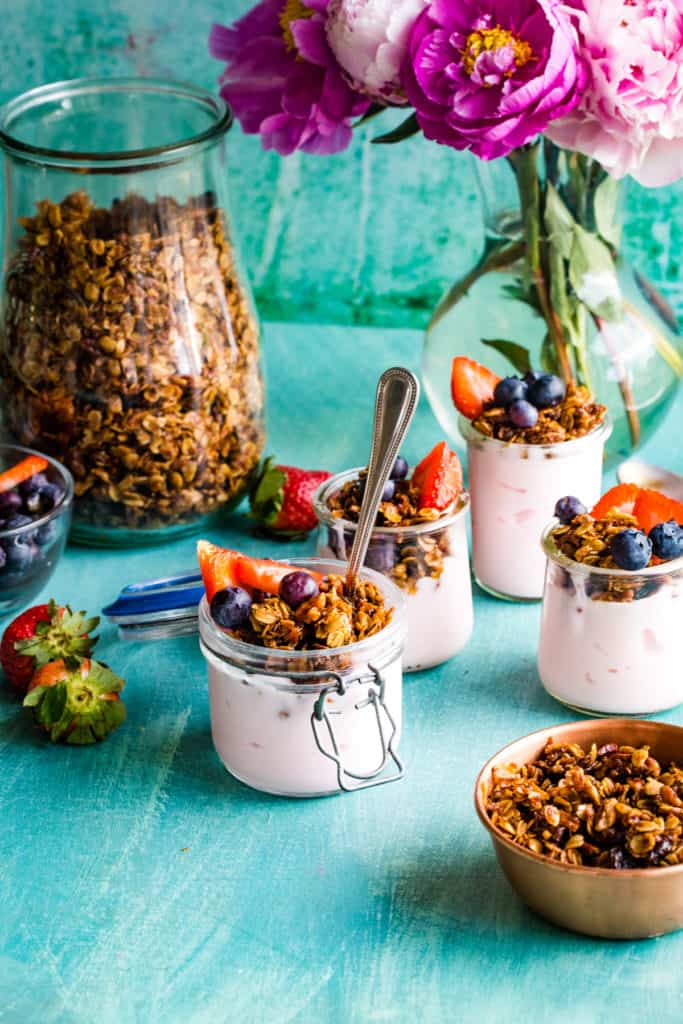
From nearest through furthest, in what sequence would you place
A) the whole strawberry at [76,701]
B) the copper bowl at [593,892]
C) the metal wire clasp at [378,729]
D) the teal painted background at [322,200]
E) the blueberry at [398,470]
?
the copper bowl at [593,892] → the metal wire clasp at [378,729] → the whole strawberry at [76,701] → the blueberry at [398,470] → the teal painted background at [322,200]

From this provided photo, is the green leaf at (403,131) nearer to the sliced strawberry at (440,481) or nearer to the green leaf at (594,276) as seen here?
the green leaf at (594,276)

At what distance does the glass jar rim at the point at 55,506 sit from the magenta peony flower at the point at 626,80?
0.57 m

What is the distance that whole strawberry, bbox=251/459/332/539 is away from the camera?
59.9 inches

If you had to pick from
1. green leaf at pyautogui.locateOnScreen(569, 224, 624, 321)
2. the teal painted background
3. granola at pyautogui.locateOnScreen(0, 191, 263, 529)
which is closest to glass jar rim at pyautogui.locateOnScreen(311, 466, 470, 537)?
granola at pyautogui.locateOnScreen(0, 191, 263, 529)

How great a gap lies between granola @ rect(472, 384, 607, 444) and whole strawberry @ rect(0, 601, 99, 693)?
1.38 feet

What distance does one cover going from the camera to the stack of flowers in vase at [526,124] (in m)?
1.25

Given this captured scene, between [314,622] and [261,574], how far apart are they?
0.07 metres

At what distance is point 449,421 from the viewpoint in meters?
1.61

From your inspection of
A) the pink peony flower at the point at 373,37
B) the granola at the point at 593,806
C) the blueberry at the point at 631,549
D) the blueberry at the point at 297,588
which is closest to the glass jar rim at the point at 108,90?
the pink peony flower at the point at 373,37

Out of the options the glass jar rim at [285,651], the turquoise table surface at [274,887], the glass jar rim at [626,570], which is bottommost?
the turquoise table surface at [274,887]

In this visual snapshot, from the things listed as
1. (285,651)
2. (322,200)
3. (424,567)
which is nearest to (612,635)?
(424,567)

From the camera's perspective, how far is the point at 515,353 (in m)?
1.52

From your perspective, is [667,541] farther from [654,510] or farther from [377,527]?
[377,527]

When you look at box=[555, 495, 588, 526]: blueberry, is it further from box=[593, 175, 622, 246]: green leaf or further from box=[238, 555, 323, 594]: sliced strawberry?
box=[593, 175, 622, 246]: green leaf
